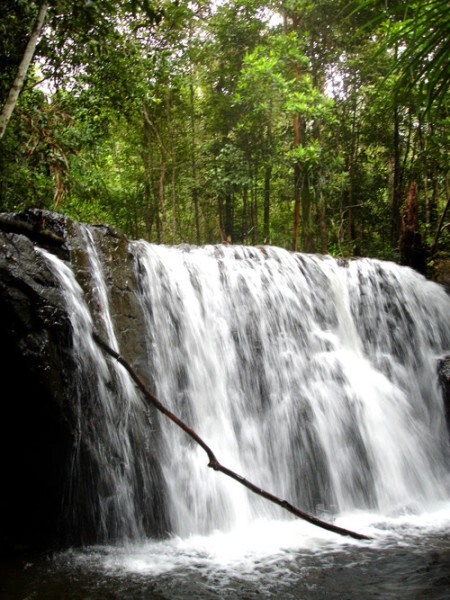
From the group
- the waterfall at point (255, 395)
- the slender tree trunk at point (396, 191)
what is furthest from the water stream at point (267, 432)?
the slender tree trunk at point (396, 191)

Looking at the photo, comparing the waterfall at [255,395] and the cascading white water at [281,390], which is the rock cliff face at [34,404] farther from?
the cascading white water at [281,390]

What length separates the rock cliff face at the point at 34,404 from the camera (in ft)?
11.9

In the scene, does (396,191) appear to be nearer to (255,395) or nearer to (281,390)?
(281,390)

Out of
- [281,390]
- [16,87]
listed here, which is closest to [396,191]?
[281,390]

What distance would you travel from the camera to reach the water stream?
3443mm

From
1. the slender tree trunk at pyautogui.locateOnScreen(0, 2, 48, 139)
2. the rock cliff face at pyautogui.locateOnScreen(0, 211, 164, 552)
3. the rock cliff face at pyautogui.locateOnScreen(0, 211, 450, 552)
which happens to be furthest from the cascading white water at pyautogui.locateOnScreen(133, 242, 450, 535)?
the slender tree trunk at pyautogui.locateOnScreen(0, 2, 48, 139)

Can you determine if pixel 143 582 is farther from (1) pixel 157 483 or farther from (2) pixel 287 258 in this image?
(2) pixel 287 258

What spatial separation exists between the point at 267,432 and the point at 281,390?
2.02 ft

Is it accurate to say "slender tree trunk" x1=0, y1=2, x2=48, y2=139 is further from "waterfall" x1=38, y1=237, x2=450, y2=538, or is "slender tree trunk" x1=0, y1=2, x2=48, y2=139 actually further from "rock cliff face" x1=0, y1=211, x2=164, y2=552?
"waterfall" x1=38, y1=237, x2=450, y2=538

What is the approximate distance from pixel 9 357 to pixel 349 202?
40.9ft

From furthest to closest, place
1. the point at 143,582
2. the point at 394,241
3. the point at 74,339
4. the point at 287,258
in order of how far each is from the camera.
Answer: the point at 394,241, the point at 287,258, the point at 74,339, the point at 143,582

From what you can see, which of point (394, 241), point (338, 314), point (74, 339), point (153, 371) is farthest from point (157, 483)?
point (394, 241)

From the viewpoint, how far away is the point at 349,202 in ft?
46.8

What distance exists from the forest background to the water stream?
288cm
